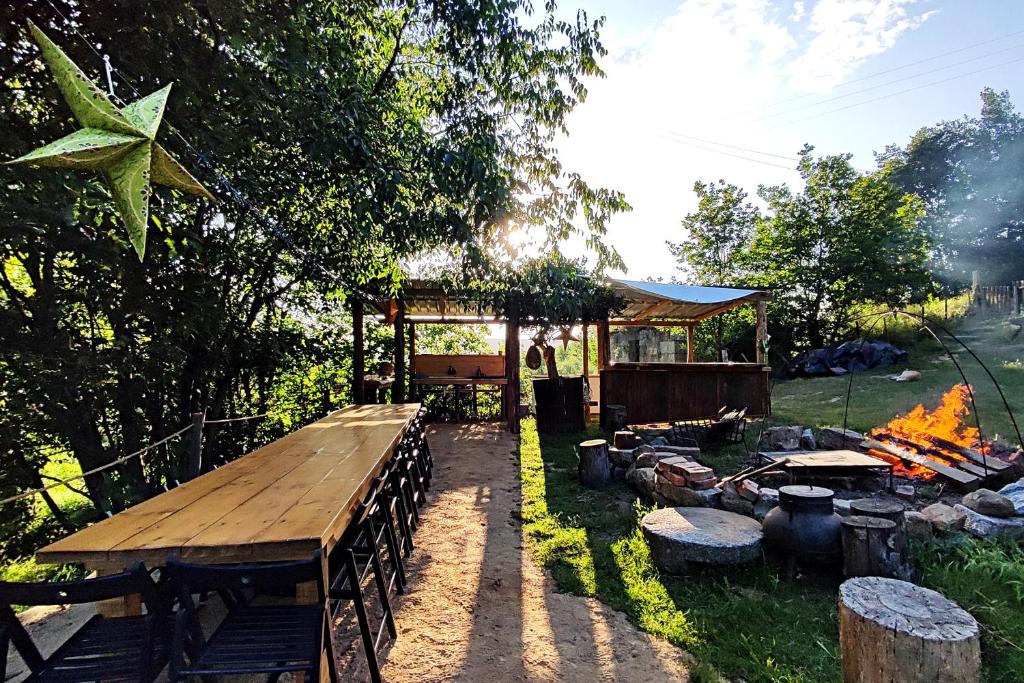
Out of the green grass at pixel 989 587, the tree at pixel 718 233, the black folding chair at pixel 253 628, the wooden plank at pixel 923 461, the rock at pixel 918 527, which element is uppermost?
the tree at pixel 718 233

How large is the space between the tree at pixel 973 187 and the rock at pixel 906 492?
20281 mm

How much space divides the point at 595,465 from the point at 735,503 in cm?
171

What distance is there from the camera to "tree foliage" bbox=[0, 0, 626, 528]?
2820 mm

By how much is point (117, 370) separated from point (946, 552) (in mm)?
6011

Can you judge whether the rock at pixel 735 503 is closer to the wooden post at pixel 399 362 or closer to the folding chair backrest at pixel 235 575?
the folding chair backrest at pixel 235 575

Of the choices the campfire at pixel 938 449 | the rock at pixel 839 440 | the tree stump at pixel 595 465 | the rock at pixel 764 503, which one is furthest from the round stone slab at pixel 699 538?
the rock at pixel 839 440

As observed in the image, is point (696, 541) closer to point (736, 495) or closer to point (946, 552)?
point (736, 495)

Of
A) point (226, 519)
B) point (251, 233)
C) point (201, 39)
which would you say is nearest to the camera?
point (226, 519)

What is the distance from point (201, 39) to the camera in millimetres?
3076

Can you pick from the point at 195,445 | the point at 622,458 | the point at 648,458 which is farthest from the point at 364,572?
the point at 622,458

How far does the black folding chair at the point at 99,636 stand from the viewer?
146 cm

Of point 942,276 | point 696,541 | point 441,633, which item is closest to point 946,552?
point 696,541

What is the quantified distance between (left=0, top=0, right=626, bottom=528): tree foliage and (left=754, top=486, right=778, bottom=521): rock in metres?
2.41

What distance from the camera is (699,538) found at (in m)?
3.39
